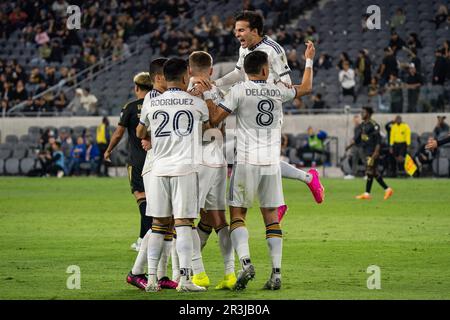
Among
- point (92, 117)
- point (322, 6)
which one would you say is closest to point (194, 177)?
point (92, 117)

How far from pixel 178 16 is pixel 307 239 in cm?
2685

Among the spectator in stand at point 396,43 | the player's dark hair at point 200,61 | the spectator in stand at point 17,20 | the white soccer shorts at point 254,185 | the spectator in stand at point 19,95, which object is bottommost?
the white soccer shorts at point 254,185

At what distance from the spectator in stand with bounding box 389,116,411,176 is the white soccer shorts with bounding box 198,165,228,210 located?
19685 mm

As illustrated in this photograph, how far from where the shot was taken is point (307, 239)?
1493cm

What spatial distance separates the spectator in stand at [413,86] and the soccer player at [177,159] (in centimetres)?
2067

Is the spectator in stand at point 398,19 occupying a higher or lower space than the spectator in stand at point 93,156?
higher

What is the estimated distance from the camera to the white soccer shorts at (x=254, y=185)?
33.7 feet

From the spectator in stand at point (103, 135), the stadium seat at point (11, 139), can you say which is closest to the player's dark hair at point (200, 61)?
the spectator in stand at point (103, 135)

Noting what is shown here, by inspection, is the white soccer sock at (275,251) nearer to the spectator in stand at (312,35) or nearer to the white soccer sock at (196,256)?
the white soccer sock at (196,256)

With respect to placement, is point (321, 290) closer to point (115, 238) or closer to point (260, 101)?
point (260, 101)

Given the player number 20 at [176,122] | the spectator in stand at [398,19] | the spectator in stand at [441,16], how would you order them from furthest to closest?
the spectator in stand at [398,19] < the spectator in stand at [441,16] < the player number 20 at [176,122]

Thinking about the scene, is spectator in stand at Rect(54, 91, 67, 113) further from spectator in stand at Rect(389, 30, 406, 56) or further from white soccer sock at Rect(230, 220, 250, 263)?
white soccer sock at Rect(230, 220, 250, 263)

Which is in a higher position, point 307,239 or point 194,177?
point 194,177

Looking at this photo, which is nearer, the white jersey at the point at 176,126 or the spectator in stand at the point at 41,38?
the white jersey at the point at 176,126
